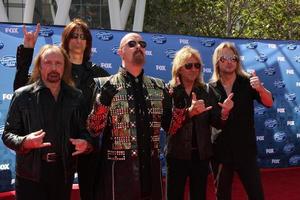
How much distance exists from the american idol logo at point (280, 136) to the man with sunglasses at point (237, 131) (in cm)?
378

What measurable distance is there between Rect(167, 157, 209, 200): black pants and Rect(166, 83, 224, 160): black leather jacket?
63 mm

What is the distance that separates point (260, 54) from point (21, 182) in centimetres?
549

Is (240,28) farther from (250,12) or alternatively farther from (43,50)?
(43,50)

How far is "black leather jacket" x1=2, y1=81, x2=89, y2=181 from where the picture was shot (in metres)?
3.39

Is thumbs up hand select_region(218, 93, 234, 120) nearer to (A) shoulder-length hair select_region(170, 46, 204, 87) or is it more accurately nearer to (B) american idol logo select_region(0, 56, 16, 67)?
(A) shoulder-length hair select_region(170, 46, 204, 87)

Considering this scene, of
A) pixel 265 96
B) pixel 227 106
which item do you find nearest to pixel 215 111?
pixel 227 106

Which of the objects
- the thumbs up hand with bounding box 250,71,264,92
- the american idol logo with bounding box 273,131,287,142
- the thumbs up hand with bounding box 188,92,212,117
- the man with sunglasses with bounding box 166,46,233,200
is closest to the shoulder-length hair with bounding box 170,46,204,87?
the man with sunglasses with bounding box 166,46,233,200

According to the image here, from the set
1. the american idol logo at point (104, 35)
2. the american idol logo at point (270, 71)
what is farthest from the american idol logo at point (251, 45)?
the american idol logo at point (104, 35)

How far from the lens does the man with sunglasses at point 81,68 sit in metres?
3.89

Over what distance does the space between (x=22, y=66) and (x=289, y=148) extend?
5604 millimetres

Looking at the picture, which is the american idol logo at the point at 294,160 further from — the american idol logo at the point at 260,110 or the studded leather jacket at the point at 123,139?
the studded leather jacket at the point at 123,139

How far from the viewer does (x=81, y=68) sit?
Result: 4.03 meters

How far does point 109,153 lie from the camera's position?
3.56 m

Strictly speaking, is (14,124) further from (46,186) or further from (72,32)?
(72,32)
